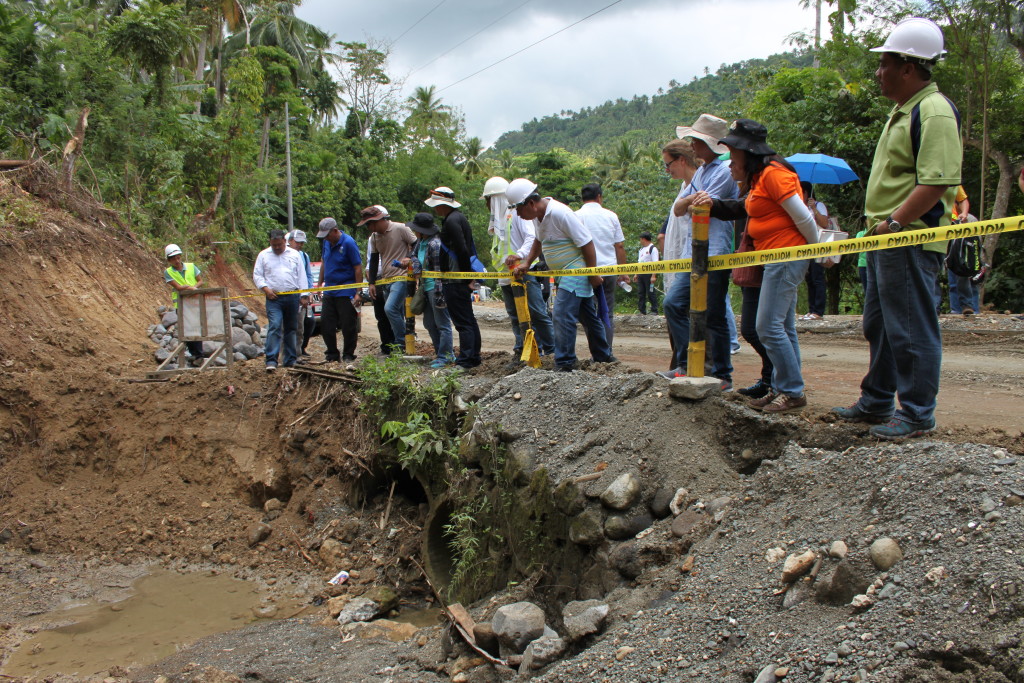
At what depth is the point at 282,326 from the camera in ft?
31.3

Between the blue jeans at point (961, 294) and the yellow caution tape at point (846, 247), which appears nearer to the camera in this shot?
the yellow caution tape at point (846, 247)


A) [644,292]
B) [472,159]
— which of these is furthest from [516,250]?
[472,159]

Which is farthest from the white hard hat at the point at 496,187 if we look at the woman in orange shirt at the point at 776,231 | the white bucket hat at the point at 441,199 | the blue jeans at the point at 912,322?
the blue jeans at the point at 912,322

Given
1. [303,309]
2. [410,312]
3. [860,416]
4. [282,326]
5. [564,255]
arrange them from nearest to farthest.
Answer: [860,416], [564,255], [410,312], [282,326], [303,309]

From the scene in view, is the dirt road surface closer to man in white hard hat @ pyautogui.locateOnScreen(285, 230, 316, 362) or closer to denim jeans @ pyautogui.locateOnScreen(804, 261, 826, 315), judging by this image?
denim jeans @ pyautogui.locateOnScreen(804, 261, 826, 315)

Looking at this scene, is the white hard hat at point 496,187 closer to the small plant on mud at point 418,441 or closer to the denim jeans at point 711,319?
the small plant on mud at point 418,441

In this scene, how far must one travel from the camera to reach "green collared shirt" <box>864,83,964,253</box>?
3633 mm

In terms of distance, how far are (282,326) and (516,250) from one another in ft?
11.6

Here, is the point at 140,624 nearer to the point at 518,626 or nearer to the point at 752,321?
the point at 518,626

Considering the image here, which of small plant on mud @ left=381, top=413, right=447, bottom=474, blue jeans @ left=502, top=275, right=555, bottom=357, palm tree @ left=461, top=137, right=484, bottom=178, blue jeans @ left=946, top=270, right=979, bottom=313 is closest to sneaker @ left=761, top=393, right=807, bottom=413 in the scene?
blue jeans @ left=502, top=275, right=555, bottom=357

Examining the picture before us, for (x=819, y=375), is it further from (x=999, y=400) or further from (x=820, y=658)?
(x=820, y=658)

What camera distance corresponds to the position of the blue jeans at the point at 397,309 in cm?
870

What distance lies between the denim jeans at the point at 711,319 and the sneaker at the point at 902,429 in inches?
63.3

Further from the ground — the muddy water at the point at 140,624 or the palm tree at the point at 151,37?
the palm tree at the point at 151,37
